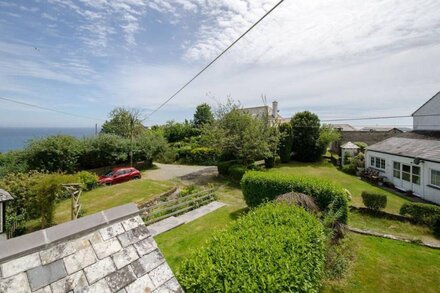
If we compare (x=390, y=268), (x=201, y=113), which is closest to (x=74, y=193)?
(x=390, y=268)

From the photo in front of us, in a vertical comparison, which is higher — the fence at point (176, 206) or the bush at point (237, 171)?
the bush at point (237, 171)

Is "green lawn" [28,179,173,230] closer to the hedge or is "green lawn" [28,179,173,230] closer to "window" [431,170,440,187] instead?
the hedge

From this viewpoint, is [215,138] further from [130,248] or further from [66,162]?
[130,248]

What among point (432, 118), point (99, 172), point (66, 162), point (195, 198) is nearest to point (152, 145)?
point (99, 172)

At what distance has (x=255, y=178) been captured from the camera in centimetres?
1165

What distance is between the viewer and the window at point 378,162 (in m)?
20.0

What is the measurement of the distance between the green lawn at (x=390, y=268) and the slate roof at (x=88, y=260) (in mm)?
5524

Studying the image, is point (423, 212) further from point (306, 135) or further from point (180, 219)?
point (306, 135)

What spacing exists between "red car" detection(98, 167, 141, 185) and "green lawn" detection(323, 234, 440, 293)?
17.7 meters

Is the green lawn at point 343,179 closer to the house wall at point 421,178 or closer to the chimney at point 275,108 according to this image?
the house wall at point 421,178

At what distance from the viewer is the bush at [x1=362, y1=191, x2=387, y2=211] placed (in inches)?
461

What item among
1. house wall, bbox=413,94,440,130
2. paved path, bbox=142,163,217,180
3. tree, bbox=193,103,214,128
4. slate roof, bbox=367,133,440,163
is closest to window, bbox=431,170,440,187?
slate roof, bbox=367,133,440,163

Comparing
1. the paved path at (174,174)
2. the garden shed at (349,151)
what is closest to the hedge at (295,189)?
the paved path at (174,174)

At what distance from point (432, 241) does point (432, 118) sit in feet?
62.4
